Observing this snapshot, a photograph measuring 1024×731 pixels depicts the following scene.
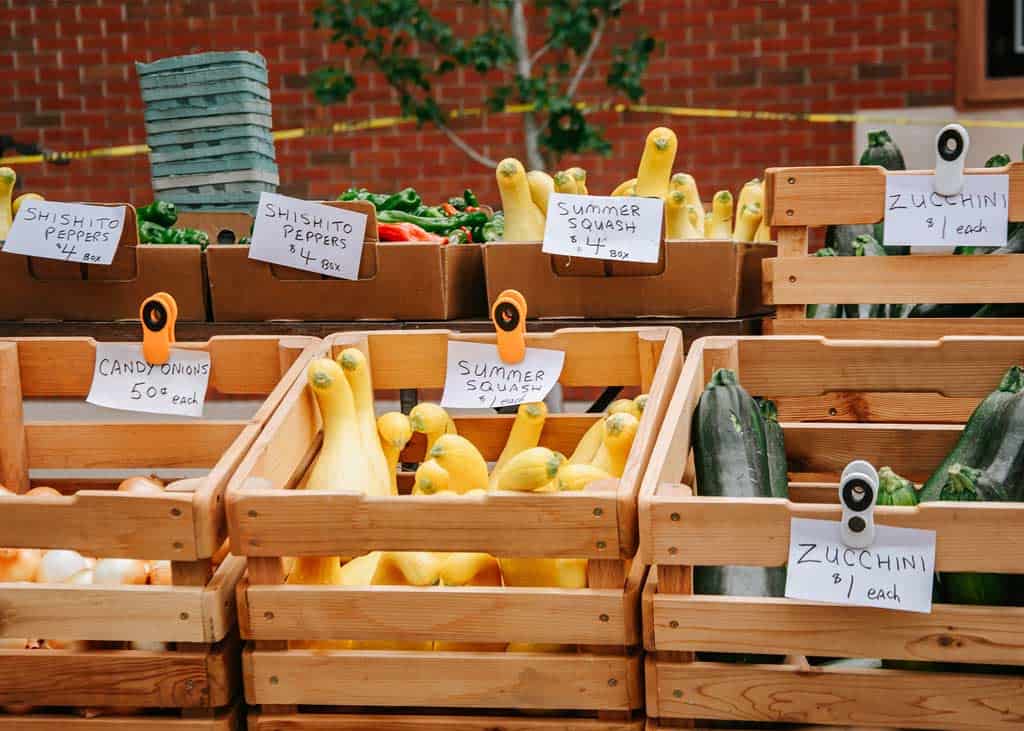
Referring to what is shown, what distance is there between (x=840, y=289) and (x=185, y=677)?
1219 mm

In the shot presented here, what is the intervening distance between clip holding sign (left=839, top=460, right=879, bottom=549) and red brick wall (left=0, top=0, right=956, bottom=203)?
4.50m

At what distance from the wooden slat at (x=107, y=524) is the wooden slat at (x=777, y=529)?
57 centimetres

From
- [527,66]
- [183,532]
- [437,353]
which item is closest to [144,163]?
[527,66]

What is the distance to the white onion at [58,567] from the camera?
162 centimetres

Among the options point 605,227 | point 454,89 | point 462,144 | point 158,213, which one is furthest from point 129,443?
point 454,89

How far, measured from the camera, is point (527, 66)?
502 centimetres

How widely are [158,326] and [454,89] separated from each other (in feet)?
A: 13.4

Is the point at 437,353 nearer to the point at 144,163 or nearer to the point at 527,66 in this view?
the point at 527,66

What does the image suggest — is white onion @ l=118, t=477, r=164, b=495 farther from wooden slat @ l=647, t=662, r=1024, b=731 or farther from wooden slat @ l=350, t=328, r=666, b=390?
wooden slat @ l=647, t=662, r=1024, b=731

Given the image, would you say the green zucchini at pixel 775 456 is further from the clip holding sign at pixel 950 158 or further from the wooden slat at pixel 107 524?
the wooden slat at pixel 107 524

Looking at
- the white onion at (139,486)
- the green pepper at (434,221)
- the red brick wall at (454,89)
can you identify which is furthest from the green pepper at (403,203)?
the red brick wall at (454,89)

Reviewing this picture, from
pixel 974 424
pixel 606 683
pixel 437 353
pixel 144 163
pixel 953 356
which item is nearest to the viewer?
pixel 606 683

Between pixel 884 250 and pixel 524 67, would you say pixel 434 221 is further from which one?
pixel 524 67

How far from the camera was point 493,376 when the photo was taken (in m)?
1.83
